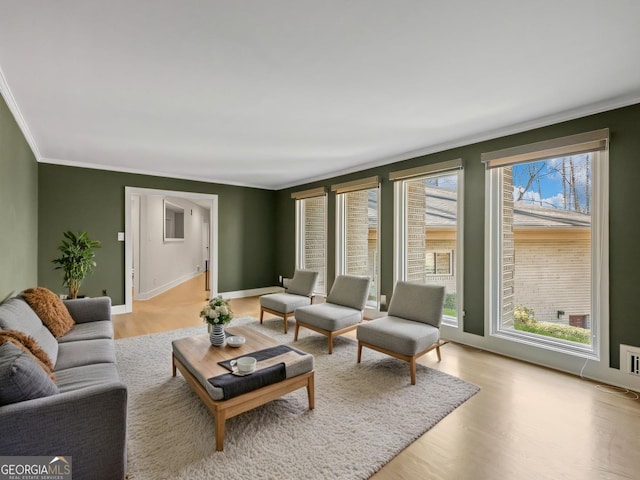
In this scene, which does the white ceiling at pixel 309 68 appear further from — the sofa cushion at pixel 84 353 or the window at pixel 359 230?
the sofa cushion at pixel 84 353

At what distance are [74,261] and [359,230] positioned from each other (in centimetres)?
426

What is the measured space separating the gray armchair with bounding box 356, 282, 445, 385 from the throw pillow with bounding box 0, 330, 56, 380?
2.44 metres

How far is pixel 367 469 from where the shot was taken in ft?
5.67

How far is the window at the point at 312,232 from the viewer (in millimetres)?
6047

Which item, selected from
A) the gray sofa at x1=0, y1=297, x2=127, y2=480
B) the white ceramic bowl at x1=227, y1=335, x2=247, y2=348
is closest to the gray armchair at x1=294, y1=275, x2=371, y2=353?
the white ceramic bowl at x1=227, y1=335, x2=247, y2=348

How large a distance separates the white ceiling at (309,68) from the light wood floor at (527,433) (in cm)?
249

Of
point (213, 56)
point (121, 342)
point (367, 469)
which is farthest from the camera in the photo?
point (121, 342)

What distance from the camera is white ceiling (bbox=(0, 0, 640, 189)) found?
1645 millimetres

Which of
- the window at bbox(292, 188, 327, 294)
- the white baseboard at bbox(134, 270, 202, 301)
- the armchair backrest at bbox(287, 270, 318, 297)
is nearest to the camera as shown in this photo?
the armchair backrest at bbox(287, 270, 318, 297)

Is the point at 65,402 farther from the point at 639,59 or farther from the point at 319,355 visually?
the point at 639,59

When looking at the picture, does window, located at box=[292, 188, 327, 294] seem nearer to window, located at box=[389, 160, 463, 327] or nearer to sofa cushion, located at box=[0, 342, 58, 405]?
window, located at box=[389, 160, 463, 327]

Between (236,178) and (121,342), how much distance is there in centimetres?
351

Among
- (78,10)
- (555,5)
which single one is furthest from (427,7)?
(78,10)

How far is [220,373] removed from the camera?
213 cm
